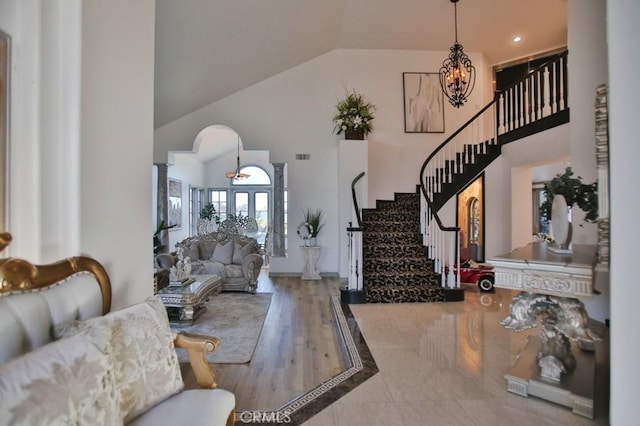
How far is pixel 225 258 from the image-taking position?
18.6ft

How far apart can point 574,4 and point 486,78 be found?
4.41 meters

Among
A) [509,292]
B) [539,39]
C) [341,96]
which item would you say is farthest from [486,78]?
[509,292]

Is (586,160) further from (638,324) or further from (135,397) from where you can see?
(135,397)

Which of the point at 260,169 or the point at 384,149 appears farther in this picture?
the point at 260,169

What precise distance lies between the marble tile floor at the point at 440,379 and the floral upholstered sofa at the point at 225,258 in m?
2.11

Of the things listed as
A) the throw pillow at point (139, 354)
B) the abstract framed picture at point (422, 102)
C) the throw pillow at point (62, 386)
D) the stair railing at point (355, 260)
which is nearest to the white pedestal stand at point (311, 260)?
the stair railing at point (355, 260)

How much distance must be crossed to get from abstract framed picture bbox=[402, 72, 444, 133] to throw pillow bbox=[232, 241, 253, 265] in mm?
4156

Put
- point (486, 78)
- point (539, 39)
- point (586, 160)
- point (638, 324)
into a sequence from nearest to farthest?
point (638, 324)
point (586, 160)
point (539, 39)
point (486, 78)

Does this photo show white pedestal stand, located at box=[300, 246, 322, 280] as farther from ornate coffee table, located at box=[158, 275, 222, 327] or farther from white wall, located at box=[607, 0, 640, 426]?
white wall, located at box=[607, 0, 640, 426]

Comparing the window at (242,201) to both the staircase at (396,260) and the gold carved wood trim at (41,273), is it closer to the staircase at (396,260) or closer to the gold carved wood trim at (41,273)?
the staircase at (396,260)

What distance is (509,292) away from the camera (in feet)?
16.7

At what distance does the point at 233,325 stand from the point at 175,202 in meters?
6.31

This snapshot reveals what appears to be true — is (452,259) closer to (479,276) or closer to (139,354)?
(479,276)

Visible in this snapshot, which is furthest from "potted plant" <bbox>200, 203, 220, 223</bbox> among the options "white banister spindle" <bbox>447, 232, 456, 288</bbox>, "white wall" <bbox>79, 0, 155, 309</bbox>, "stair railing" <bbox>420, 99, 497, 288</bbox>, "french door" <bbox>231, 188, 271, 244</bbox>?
"white wall" <bbox>79, 0, 155, 309</bbox>
